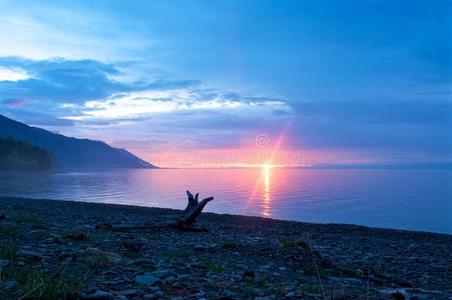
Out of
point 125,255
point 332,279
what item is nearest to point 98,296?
point 125,255

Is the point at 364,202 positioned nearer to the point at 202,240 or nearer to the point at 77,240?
the point at 202,240

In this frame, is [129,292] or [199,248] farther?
[199,248]

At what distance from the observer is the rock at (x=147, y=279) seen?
244 inches

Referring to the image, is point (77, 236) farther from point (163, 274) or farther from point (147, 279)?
point (147, 279)

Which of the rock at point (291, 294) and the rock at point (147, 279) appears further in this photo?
the rock at point (147, 279)

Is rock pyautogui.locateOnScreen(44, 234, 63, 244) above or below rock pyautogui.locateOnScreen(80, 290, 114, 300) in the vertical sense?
below

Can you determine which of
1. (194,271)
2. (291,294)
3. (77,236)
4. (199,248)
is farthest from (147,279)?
(77,236)

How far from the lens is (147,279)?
6332 mm

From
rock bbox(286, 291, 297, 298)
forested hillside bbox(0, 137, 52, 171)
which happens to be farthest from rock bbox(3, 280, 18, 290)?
forested hillside bbox(0, 137, 52, 171)

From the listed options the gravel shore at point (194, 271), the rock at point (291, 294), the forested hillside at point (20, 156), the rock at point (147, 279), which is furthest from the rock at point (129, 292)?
the forested hillside at point (20, 156)

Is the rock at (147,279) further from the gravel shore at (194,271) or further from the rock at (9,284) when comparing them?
the rock at (9,284)

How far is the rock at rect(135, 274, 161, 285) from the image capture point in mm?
6198

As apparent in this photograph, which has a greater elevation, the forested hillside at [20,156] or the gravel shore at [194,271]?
the forested hillside at [20,156]

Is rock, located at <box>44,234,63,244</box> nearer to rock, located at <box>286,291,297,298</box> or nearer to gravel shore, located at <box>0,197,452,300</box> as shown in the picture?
gravel shore, located at <box>0,197,452,300</box>
